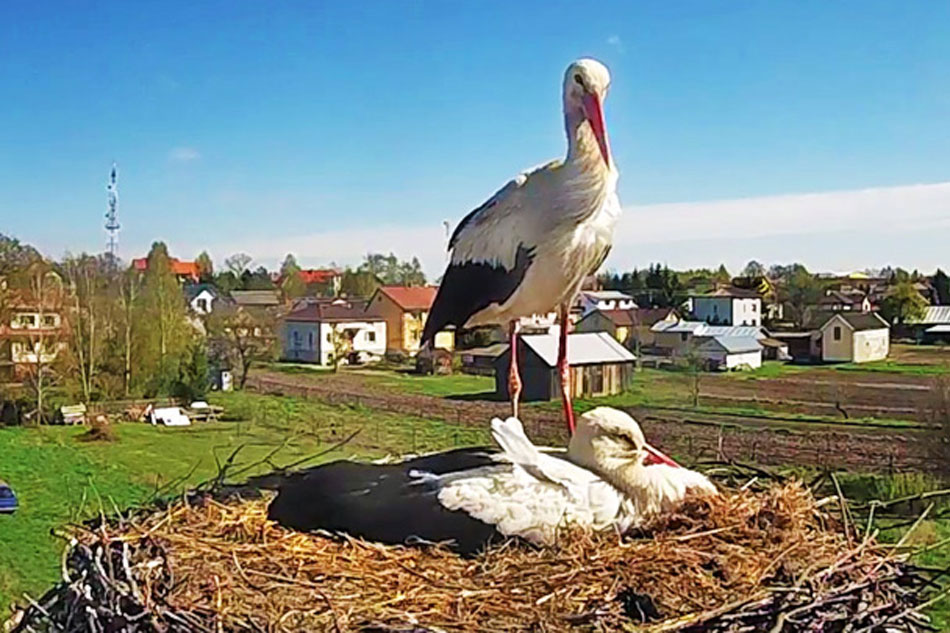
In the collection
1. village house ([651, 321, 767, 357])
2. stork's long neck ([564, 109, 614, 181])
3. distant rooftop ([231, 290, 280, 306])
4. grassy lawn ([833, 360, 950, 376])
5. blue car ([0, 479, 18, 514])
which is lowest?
blue car ([0, 479, 18, 514])

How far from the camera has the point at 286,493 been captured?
6.07 ft

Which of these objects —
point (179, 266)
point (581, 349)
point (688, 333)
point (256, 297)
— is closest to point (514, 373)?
point (581, 349)

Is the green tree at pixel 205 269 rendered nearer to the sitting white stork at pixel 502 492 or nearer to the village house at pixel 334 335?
the village house at pixel 334 335

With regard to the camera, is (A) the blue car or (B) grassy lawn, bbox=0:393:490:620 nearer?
(B) grassy lawn, bbox=0:393:490:620

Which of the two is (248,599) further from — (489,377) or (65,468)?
(65,468)

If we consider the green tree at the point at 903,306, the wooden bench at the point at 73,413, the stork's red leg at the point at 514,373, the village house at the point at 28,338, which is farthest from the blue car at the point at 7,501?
the green tree at the point at 903,306

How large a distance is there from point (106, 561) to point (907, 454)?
14.1 ft

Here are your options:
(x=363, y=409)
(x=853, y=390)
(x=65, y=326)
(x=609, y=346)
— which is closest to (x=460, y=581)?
(x=609, y=346)

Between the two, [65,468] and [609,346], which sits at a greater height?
[609,346]

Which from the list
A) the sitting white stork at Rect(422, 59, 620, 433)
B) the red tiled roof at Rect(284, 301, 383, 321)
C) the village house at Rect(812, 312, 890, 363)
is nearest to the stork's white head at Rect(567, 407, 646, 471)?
the sitting white stork at Rect(422, 59, 620, 433)

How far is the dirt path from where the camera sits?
3.44 meters

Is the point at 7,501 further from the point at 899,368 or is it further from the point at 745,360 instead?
the point at 899,368

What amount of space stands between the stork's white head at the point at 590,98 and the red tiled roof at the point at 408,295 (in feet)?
9.98

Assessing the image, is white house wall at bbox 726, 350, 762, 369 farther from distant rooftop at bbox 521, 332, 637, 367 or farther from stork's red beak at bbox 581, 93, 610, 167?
stork's red beak at bbox 581, 93, 610, 167
